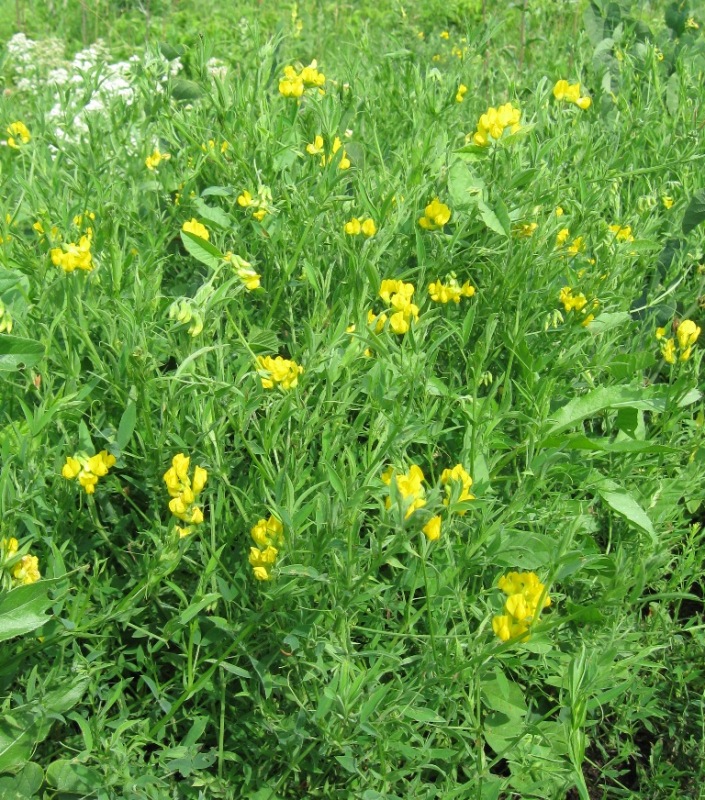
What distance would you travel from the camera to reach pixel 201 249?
6.68ft

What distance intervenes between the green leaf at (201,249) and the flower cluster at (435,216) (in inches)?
18.9

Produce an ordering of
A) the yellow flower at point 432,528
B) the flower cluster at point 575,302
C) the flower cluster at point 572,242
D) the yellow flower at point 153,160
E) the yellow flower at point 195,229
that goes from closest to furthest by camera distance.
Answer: the yellow flower at point 432,528, the yellow flower at point 195,229, the flower cluster at point 575,302, the flower cluster at point 572,242, the yellow flower at point 153,160

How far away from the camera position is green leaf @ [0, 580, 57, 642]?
4.88 ft

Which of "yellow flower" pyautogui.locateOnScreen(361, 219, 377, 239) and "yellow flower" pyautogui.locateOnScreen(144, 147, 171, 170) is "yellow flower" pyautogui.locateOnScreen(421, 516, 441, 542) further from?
"yellow flower" pyautogui.locateOnScreen(144, 147, 171, 170)

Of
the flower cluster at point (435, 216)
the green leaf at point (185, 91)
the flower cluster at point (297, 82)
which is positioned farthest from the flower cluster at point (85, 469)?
the green leaf at point (185, 91)

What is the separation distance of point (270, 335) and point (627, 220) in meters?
1.06

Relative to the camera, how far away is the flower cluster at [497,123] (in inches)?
Result: 87.0

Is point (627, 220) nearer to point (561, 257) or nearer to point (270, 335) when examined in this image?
point (561, 257)

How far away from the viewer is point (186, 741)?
1.59 m

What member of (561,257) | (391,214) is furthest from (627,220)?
(391,214)

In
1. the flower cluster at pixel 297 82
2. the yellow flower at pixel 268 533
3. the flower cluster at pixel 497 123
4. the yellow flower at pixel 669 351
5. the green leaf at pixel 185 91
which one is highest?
the flower cluster at pixel 297 82

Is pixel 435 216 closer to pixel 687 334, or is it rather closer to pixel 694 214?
pixel 687 334

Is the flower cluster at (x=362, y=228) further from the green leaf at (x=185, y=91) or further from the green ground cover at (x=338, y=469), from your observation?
the green leaf at (x=185, y=91)

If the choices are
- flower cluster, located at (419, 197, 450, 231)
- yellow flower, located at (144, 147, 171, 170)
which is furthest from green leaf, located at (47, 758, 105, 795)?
yellow flower, located at (144, 147, 171, 170)
